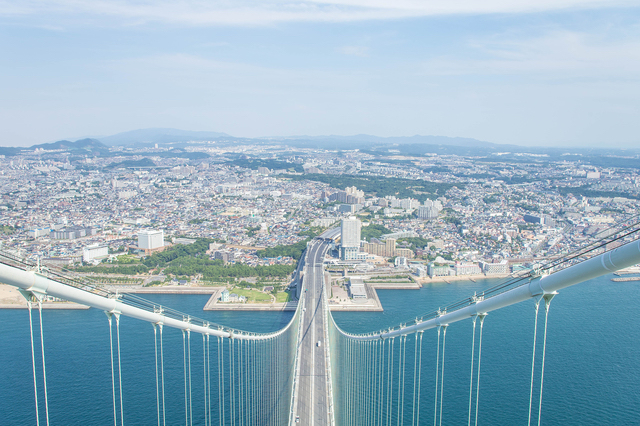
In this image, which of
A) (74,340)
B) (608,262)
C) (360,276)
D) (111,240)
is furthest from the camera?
(111,240)

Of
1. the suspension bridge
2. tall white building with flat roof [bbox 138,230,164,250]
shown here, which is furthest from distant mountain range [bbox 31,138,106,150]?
the suspension bridge

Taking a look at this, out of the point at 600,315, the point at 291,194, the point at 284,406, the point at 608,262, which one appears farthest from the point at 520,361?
the point at 291,194

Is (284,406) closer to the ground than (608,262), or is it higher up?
closer to the ground

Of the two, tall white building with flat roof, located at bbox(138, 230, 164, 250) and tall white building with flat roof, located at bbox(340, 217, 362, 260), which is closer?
tall white building with flat roof, located at bbox(340, 217, 362, 260)

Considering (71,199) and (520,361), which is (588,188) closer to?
(520,361)

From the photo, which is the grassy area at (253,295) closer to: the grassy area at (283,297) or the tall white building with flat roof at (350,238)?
the grassy area at (283,297)

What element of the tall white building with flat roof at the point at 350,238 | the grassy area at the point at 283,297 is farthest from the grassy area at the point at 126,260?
the tall white building with flat roof at the point at 350,238

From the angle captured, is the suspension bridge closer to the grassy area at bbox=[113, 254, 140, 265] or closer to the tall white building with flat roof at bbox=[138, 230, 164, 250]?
the grassy area at bbox=[113, 254, 140, 265]
